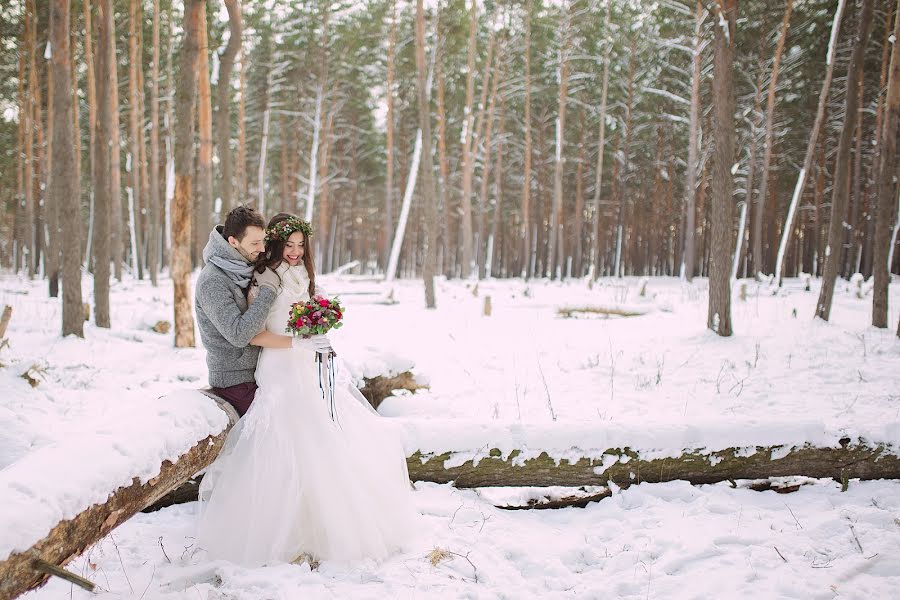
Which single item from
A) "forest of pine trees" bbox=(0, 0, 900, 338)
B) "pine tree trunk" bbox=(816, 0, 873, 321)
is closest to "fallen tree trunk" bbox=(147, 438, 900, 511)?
"pine tree trunk" bbox=(816, 0, 873, 321)

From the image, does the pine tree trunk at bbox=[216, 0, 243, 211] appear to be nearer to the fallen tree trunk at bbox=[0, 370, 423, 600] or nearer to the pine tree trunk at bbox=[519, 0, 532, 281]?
the fallen tree trunk at bbox=[0, 370, 423, 600]

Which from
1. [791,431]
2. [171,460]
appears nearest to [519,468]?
[791,431]

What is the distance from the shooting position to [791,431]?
4.06 m

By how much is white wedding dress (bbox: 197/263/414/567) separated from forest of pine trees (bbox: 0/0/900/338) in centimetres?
781

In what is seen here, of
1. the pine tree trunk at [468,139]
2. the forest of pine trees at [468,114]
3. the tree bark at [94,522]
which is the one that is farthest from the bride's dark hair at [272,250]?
the pine tree trunk at [468,139]

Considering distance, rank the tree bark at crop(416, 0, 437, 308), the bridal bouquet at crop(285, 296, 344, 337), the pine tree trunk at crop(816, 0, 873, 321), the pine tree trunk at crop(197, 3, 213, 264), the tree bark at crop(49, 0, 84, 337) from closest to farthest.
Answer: the bridal bouquet at crop(285, 296, 344, 337) < the tree bark at crop(49, 0, 84, 337) < the pine tree trunk at crop(816, 0, 873, 321) < the pine tree trunk at crop(197, 3, 213, 264) < the tree bark at crop(416, 0, 437, 308)

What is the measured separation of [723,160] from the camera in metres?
8.39

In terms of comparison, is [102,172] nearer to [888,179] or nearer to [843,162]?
[843,162]

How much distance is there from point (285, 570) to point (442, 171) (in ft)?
71.5

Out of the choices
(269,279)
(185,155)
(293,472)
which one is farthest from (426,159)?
(293,472)

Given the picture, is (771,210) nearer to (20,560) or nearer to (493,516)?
(493,516)

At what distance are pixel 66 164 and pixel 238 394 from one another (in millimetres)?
7273

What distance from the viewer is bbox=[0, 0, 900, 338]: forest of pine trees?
14812mm

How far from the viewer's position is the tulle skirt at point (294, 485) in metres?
3.01
